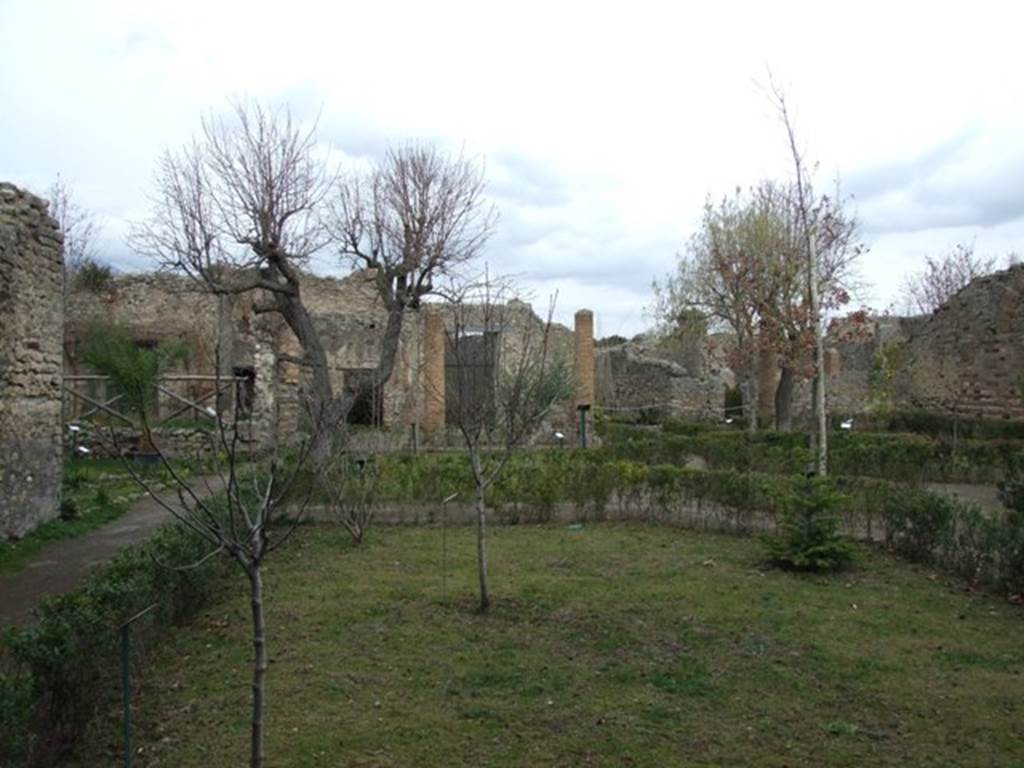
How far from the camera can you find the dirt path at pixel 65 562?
6.89 meters

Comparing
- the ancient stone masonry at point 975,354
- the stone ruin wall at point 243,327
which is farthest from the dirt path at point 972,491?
the stone ruin wall at point 243,327

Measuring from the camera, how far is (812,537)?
7.90 meters

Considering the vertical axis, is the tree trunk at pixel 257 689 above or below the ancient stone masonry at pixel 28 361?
below

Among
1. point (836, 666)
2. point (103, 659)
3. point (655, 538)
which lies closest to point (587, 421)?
point (655, 538)

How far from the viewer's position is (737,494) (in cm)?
994

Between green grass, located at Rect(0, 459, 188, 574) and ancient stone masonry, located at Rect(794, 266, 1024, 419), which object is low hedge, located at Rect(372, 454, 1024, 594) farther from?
ancient stone masonry, located at Rect(794, 266, 1024, 419)

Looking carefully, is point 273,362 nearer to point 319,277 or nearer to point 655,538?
point 319,277

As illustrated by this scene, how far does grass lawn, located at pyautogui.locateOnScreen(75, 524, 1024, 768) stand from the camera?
4.09 metres

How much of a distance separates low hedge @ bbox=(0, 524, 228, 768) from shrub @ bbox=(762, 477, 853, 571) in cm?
535

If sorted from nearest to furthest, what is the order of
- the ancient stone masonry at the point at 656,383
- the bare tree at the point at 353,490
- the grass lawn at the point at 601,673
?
the grass lawn at the point at 601,673, the bare tree at the point at 353,490, the ancient stone masonry at the point at 656,383

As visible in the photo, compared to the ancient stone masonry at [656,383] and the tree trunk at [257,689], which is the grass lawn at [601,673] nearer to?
the tree trunk at [257,689]

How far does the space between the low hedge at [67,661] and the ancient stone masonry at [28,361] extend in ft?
16.1

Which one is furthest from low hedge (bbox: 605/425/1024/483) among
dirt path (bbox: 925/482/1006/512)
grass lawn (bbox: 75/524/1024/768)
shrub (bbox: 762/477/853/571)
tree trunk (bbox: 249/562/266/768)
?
tree trunk (bbox: 249/562/266/768)

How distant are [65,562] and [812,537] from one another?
7.15m
